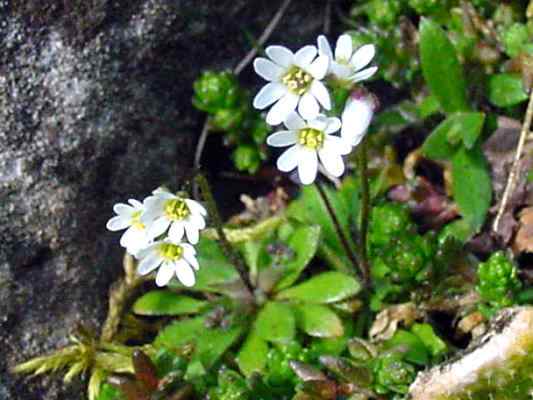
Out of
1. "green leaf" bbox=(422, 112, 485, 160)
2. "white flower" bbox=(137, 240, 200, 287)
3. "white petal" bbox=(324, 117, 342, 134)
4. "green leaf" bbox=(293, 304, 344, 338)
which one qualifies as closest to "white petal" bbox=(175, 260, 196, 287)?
"white flower" bbox=(137, 240, 200, 287)

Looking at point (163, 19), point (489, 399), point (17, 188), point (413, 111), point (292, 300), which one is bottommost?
point (489, 399)

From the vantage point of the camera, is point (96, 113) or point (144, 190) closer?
point (96, 113)

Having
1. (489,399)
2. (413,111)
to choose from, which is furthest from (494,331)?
(413,111)

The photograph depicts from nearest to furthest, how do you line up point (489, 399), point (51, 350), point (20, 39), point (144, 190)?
point (489, 399) < point (20, 39) < point (51, 350) < point (144, 190)

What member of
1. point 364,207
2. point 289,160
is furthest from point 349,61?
point 364,207

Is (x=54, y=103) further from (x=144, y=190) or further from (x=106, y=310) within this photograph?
(x=106, y=310)

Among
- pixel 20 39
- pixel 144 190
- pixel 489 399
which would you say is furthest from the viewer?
pixel 144 190

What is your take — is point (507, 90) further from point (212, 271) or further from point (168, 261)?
point (168, 261)

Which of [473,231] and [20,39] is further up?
[20,39]
